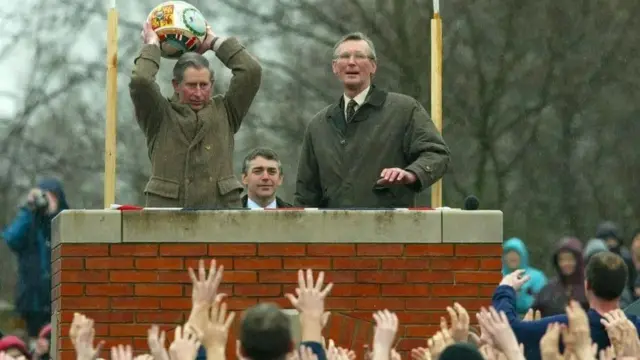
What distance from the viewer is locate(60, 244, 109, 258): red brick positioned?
554 inches

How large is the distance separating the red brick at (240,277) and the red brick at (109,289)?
0.56m

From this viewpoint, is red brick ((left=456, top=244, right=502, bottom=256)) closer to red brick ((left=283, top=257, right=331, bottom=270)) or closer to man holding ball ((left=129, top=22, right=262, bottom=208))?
red brick ((left=283, top=257, right=331, bottom=270))

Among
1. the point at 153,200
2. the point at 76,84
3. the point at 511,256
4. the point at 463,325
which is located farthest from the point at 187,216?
the point at 76,84

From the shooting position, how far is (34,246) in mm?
17516

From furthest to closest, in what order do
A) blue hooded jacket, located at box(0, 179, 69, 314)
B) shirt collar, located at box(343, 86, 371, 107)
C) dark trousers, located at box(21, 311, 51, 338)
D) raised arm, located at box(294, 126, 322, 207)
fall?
dark trousers, located at box(21, 311, 51, 338), blue hooded jacket, located at box(0, 179, 69, 314), raised arm, located at box(294, 126, 322, 207), shirt collar, located at box(343, 86, 371, 107)

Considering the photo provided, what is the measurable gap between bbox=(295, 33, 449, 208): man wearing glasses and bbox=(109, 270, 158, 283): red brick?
4.08 ft

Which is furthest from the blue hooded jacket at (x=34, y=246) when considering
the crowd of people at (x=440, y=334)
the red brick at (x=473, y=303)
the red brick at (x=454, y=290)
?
the crowd of people at (x=440, y=334)

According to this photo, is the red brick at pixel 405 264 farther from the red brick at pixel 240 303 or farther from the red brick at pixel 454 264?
the red brick at pixel 240 303

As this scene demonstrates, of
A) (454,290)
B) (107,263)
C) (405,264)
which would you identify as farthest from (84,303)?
(454,290)

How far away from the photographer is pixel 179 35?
47.1 feet

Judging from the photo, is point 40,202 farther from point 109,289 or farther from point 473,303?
point 473,303

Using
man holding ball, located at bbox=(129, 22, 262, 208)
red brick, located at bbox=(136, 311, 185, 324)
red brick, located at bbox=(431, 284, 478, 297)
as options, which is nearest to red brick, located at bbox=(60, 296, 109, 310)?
red brick, located at bbox=(136, 311, 185, 324)

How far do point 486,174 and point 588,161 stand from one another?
1.36 meters

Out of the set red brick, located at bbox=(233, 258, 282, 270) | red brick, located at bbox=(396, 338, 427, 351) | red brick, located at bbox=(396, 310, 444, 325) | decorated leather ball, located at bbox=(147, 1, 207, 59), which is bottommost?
red brick, located at bbox=(396, 338, 427, 351)
